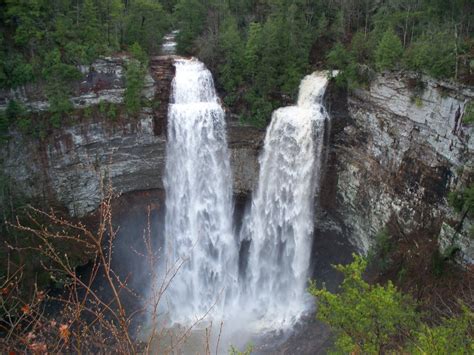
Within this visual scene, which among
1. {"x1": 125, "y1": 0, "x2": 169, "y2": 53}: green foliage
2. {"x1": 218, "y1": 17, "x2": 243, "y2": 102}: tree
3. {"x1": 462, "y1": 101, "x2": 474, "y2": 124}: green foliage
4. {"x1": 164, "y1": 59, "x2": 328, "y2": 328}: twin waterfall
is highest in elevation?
{"x1": 125, "y1": 0, "x2": 169, "y2": 53}: green foliage

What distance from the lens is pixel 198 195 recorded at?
2161 cm

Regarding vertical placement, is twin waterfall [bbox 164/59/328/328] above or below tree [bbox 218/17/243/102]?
below

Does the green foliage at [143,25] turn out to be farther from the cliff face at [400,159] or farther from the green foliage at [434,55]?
the green foliage at [434,55]

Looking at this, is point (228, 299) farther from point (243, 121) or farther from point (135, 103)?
point (135, 103)

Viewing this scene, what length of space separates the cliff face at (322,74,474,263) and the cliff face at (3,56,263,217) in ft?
15.4

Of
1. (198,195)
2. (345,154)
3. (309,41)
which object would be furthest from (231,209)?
(309,41)

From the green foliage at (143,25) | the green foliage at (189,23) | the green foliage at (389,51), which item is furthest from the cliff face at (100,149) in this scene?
the green foliage at (389,51)

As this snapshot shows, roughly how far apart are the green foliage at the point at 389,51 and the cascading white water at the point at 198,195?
25.9 ft

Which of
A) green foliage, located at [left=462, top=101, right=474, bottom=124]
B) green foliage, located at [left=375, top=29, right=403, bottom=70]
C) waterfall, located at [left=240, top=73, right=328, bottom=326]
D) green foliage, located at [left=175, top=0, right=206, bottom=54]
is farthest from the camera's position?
green foliage, located at [left=175, top=0, right=206, bottom=54]

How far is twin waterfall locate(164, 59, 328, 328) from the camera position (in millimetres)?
20234

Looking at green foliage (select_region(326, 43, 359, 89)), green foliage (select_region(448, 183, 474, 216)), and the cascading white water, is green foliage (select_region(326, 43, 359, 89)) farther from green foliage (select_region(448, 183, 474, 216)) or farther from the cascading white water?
green foliage (select_region(448, 183, 474, 216))

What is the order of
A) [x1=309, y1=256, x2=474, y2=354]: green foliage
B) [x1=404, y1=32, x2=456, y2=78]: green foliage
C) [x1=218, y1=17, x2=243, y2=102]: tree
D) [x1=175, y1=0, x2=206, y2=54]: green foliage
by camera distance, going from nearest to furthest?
[x1=309, y1=256, x2=474, y2=354]: green foliage
[x1=404, y1=32, x2=456, y2=78]: green foliage
[x1=218, y1=17, x2=243, y2=102]: tree
[x1=175, y1=0, x2=206, y2=54]: green foliage

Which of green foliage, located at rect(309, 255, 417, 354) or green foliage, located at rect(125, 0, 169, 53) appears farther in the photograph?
green foliage, located at rect(125, 0, 169, 53)

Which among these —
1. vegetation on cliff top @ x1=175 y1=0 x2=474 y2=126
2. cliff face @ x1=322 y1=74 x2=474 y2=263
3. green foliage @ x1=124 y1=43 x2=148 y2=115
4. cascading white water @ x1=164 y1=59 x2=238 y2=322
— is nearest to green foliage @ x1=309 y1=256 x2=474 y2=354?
cliff face @ x1=322 y1=74 x2=474 y2=263
